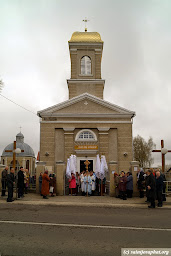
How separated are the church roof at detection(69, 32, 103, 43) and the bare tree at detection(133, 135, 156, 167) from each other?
84.7ft

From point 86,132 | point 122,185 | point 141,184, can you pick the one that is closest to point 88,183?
point 122,185

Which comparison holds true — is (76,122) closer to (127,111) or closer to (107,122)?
(107,122)

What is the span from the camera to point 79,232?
7.29m

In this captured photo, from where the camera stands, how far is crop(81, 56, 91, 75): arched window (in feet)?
85.8

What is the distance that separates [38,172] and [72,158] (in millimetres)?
2714

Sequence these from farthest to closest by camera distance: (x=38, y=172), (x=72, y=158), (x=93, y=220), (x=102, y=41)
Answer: (x=102, y=41)
(x=72, y=158)
(x=38, y=172)
(x=93, y=220)

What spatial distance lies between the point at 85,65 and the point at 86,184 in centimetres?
1378

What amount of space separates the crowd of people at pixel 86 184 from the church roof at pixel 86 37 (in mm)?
14532

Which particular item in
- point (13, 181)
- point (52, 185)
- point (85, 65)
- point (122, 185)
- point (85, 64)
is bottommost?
point (52, 185)

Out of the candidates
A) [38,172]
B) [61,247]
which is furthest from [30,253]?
[38,172]

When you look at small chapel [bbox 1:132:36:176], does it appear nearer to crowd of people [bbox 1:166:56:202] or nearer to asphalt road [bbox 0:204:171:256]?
crowd of people [bbox 1:166:56:202]

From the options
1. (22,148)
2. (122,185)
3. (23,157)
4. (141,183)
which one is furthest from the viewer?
(22,148)

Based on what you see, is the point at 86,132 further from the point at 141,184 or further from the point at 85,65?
the point at 141,184

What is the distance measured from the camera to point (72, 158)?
731 inches
